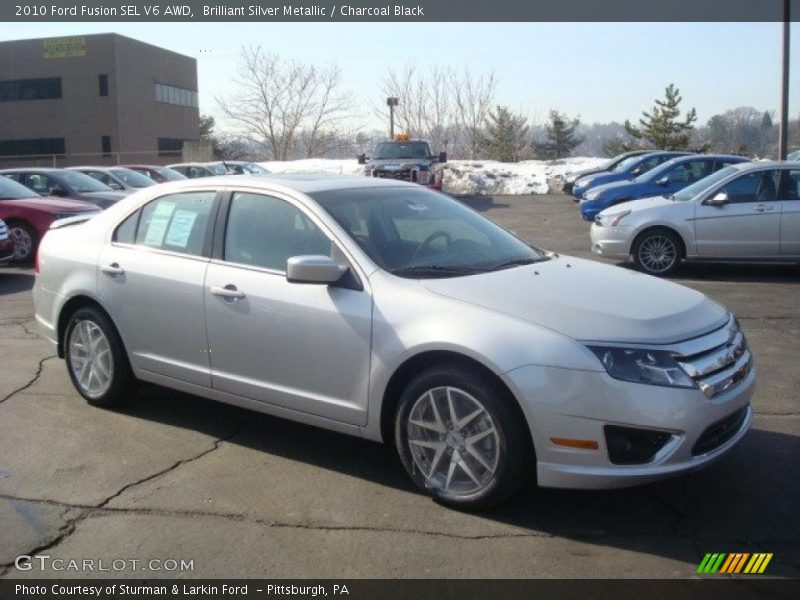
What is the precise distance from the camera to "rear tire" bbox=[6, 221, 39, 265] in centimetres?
1336

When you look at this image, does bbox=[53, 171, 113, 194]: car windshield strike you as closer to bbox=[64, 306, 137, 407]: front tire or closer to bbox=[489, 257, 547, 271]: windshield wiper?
bbox=[64, 306, 137, 407]: front tire

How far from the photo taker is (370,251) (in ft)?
15.0

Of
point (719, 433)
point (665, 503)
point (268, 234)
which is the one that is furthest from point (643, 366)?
point (268, 234)

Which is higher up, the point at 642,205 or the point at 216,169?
the point at 216,169

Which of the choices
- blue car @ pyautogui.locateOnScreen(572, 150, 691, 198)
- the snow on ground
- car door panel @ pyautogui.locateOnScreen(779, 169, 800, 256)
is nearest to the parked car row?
car door panel @ pyautogui.locateOnScreen(779, 169, 800, 256)

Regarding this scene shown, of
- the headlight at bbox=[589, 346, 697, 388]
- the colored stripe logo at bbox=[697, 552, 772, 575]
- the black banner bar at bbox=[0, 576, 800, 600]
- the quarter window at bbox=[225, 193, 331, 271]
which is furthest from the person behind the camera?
the quarter window at bbox=[225, 193, 331, 271]

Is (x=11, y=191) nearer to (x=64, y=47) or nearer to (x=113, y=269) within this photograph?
(x=113, y=269)

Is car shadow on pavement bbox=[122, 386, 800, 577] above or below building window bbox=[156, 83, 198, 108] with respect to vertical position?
below

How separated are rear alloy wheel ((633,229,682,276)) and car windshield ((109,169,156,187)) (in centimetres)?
1361

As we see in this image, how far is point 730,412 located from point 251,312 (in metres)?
2.61

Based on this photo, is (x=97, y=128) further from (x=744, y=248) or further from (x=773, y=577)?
(x=773, y=577)

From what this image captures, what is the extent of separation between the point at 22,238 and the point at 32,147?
47279mm

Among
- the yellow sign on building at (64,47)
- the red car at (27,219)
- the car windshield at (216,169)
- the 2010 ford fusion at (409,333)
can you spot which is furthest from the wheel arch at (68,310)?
the yellow sign on building at (64,47)

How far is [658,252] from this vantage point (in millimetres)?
11531
